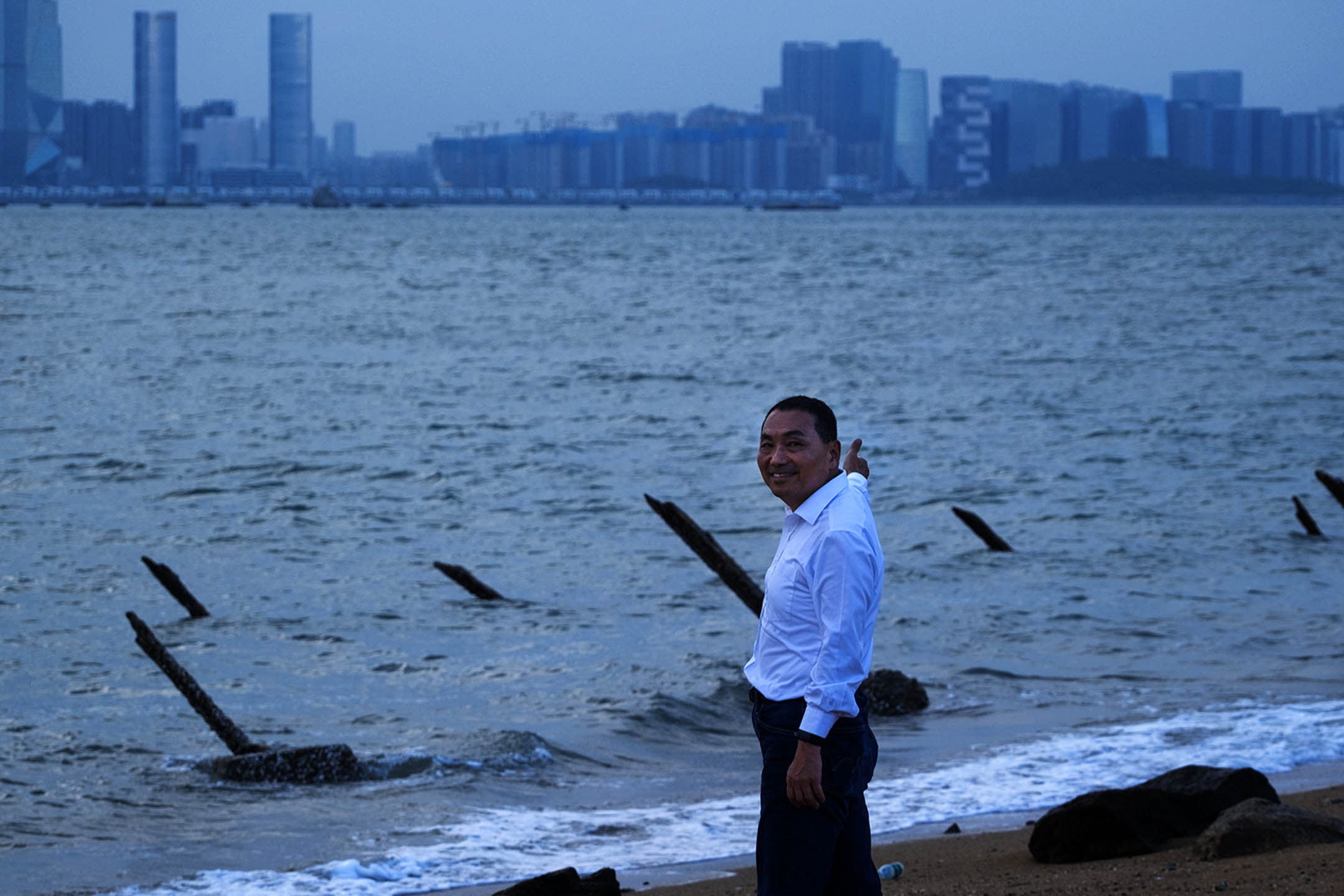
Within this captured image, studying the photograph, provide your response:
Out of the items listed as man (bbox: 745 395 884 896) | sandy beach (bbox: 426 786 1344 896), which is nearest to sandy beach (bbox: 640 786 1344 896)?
sandy beach (bbox: 426 786 1344 896)

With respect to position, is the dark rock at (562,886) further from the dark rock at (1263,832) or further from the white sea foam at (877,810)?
the dark rock at (1263,832)

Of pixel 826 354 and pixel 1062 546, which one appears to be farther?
pixel 826 354

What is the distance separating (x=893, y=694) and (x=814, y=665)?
7.90 meters

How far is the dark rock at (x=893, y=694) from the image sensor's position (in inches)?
483

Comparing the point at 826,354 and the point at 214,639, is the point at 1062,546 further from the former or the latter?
the point at 826,354

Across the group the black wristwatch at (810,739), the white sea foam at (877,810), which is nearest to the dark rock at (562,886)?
the white sea foam at (877,810)

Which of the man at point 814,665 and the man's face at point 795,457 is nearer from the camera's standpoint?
the man at point 814,665

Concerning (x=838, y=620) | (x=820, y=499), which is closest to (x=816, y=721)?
(x=838, y=620)

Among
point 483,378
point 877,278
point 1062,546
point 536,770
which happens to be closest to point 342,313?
point 483,378

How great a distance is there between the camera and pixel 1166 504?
23.4 meters

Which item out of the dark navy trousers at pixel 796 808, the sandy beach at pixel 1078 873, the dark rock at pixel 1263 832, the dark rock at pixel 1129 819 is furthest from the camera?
the dark rock at pixel 1129 819

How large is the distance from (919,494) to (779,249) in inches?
4006

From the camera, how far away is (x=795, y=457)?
15.8 feet

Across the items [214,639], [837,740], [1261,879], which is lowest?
[214,639]
